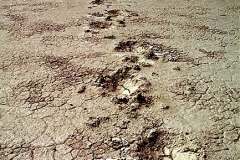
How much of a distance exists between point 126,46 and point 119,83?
2.51 ft

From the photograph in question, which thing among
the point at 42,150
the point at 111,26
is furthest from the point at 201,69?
the point at 42,150

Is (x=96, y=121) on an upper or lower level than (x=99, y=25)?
lower

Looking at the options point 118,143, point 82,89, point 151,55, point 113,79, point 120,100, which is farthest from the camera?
point 151,55

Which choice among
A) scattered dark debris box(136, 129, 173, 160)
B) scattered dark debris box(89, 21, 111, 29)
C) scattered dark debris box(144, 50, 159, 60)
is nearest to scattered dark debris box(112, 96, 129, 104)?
Result: scattered dark debris box(136, 129, 173, 160)

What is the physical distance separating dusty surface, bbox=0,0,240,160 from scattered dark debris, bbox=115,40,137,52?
0.04 feet

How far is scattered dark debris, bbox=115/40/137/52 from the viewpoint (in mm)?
3105

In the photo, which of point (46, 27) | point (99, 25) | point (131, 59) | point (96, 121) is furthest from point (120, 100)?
point (46, 27)

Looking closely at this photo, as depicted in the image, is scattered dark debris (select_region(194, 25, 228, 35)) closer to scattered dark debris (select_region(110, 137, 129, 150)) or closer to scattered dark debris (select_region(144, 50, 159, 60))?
scattered dark debris (select_region(144, 50, 159, 60))

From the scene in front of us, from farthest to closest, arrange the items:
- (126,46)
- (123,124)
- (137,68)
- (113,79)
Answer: (126,46), (137,68), (113,79), (123,124)

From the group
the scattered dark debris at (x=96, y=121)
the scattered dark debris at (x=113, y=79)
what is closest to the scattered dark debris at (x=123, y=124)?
the scattered dark debris at (x=96, y=121)

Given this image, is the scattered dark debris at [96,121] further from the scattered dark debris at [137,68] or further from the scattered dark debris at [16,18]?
the scattered dark debris at [16,18]

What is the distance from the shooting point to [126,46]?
318cm

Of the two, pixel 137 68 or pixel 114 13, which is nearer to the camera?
pixel 137 68

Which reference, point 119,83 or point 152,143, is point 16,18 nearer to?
point 119,83
